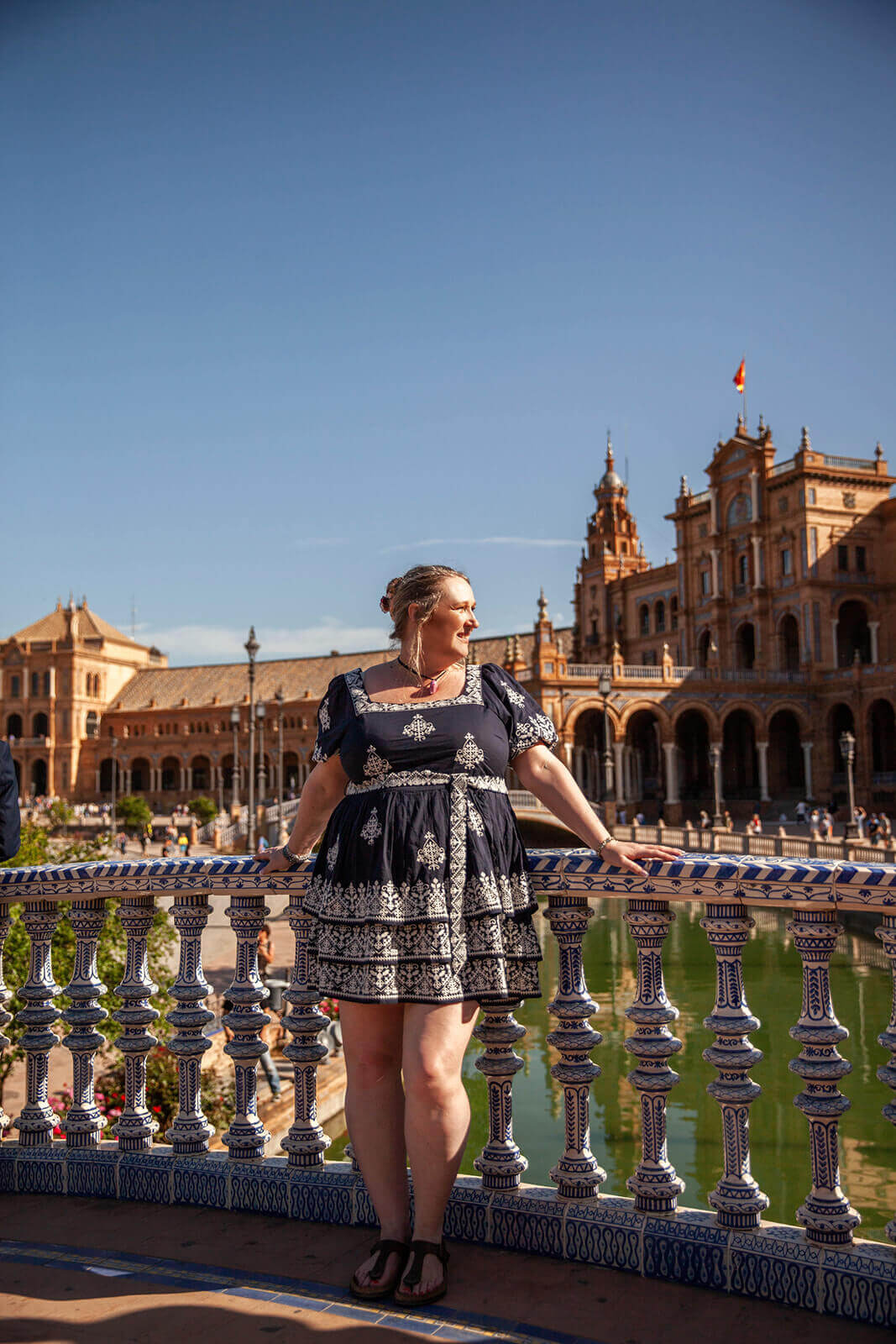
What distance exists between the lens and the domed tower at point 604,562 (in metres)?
61.5

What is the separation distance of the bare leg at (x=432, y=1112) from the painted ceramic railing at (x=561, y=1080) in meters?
0.33

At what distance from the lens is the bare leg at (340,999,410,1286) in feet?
9.77

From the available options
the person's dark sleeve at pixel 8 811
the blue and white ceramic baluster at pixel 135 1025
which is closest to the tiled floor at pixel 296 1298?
the blue and white ceramic baluster at pixel 135 1025

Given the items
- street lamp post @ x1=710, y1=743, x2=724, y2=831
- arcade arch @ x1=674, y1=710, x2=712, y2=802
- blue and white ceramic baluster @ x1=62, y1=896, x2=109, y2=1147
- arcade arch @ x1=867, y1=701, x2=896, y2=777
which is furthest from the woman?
arcade arch @ x1=674, y1=710, x2=712, y2=802

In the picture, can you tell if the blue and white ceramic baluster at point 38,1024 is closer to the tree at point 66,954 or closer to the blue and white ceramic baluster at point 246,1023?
the blue and white ceramic baluster at point 246,1023

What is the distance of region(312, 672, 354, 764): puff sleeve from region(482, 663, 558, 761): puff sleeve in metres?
0.42

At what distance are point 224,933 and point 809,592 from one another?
31.2m

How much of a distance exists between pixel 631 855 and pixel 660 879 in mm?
103

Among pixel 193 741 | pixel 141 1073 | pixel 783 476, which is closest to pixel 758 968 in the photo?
A: pixel 141 1073

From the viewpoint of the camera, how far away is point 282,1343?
2637mm

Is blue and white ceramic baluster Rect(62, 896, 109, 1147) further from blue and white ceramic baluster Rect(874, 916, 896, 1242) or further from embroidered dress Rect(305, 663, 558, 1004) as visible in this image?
blue and white ceramic baluster Rect(874, 916, 896, 1242)

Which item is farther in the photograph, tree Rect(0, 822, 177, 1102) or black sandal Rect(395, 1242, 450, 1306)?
tree Rect(0, 822, 177, 1102)

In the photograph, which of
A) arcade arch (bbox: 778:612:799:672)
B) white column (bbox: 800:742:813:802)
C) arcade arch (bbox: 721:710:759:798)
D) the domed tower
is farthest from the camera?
the domed tower

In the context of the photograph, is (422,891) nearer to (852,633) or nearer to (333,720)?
(333,720)
